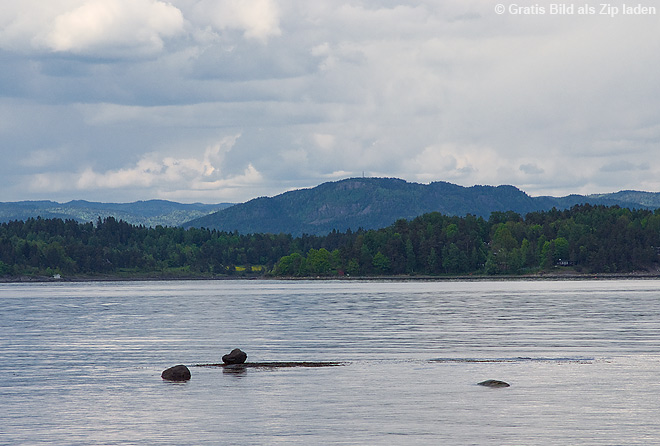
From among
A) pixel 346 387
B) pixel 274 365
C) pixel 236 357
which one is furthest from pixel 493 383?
pixel 236 357

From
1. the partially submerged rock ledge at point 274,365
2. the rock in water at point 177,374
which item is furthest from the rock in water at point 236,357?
the rock in water at point 177,374

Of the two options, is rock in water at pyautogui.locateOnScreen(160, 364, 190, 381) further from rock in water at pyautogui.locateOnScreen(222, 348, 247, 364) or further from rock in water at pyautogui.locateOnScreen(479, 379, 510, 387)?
rock in water at pyautogui.locateOnScreen(479, 379, 510, 387)

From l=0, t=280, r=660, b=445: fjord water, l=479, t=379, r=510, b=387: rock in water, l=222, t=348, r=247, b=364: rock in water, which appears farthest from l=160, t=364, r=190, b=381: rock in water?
l=479, t=379, r=510, b=387: rock in water

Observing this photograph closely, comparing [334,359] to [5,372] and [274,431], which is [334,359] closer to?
[5,372]

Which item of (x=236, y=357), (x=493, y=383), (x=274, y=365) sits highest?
(x=236, y=357)

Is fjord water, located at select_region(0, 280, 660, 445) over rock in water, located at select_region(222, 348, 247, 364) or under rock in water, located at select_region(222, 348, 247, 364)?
under

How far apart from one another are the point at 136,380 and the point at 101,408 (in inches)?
425

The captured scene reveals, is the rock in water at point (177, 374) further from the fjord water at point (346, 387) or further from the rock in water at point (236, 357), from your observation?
the rock in water at point (236, 357)

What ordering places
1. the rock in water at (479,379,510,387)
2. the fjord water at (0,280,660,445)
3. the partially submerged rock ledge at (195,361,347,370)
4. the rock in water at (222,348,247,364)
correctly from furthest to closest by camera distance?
the rock in water at (222,348,247,364)
the partially submerged rock ledge at (195,361,347,370)
the rock in water at (479,379,510,387)
the fjord water at (0,280,660,445)

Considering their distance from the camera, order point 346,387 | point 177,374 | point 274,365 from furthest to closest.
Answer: point 274,365
point 177,374
point 346,387

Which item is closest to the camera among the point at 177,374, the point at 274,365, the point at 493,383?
the point at 493,383

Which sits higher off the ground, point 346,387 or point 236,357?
point 236,357

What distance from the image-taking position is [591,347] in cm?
7669

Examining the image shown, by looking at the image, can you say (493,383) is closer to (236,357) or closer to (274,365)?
(274,365)
